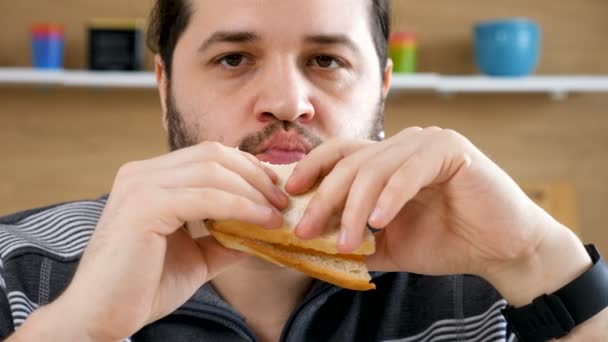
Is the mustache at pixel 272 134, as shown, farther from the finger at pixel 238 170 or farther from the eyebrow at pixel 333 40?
the finger at pixel 238 170

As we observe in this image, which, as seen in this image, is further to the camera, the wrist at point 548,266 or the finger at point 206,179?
the wrist at point 548,266

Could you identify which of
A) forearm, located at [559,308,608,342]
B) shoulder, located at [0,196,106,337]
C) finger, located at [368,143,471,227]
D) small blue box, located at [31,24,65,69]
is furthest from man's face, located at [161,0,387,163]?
small blue box, located at [31,24,65,69]

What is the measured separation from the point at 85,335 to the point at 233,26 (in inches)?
24.2

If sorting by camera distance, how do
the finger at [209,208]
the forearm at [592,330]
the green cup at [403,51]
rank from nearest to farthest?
the finger at [209,208]
the forearm at [592,330]
the green cup at [403,51]

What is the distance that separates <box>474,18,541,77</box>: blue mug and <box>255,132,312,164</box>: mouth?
5.43 ft

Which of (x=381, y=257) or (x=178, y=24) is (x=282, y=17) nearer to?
(x=178, y=24)

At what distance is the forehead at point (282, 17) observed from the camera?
4.39 feet

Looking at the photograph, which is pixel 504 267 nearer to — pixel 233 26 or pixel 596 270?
pixel 596 270

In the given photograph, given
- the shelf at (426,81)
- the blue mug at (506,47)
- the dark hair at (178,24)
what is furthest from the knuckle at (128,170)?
the blue mug at (506,47)

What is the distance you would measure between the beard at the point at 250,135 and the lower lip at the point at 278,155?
0.9 inches

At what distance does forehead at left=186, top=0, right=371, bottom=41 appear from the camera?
4.39 ft

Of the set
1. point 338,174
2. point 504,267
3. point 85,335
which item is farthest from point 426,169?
point 85,335

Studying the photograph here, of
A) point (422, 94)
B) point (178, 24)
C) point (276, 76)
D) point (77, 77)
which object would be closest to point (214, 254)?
point (276, 76)

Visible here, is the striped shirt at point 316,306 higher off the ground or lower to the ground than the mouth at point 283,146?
lower
